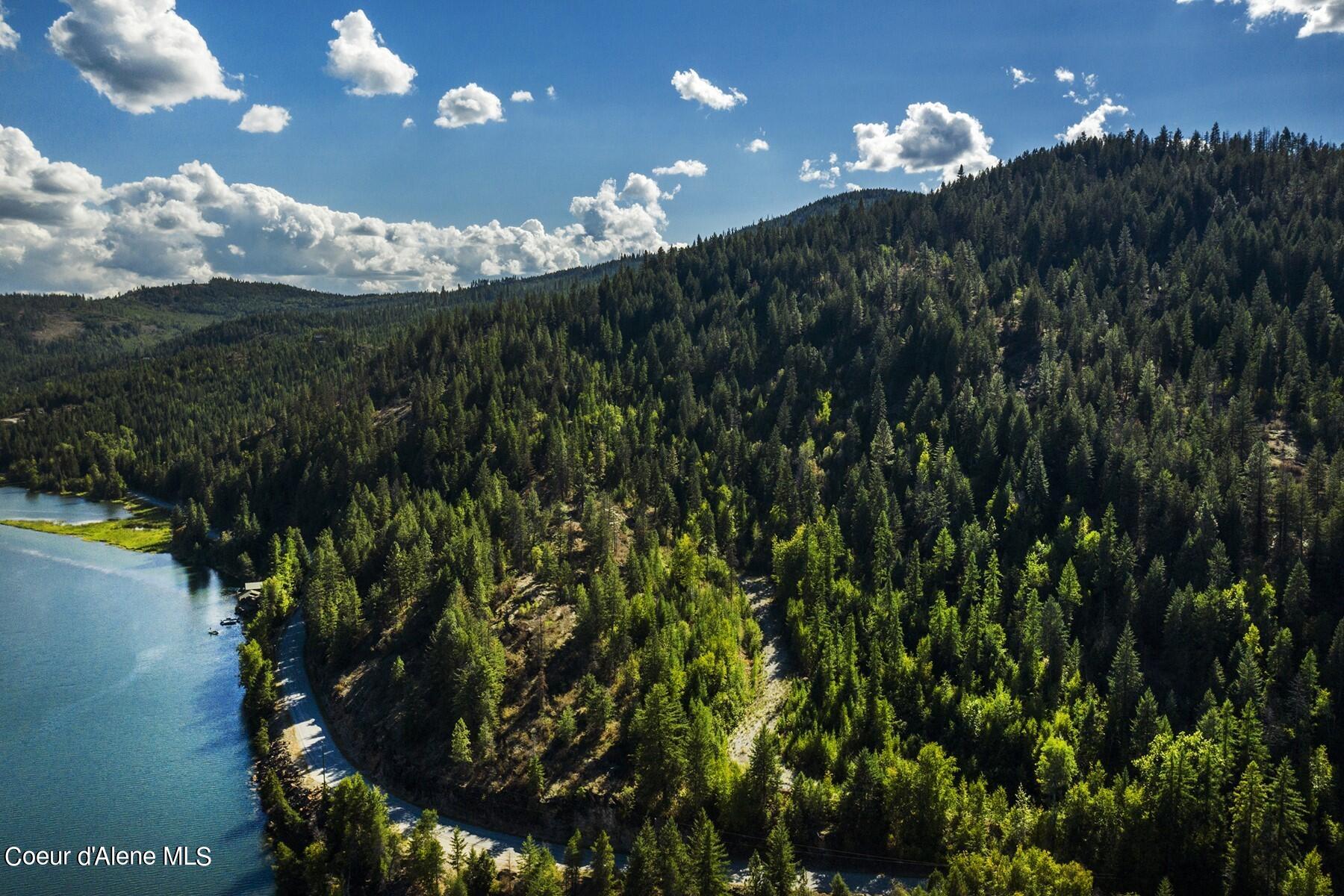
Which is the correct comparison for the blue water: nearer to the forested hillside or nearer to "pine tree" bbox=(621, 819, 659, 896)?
the forested hillside

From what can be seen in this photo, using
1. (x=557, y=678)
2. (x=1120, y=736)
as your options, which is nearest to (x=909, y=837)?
(x=1120, y=736)

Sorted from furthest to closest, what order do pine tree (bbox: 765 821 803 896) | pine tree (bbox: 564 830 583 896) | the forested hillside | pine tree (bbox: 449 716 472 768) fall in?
pine tree (bbox: 449 716 472 768) → the forested hillside → pine tree (bbox: 564 830 583 896) → pine tree (bbox: 765 821 803 896)

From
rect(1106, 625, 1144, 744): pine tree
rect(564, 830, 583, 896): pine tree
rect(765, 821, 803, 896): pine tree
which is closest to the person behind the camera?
rect(765, 821, 803, 896): pine tree

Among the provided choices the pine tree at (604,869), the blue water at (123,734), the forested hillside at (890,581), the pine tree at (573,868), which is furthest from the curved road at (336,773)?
the pine tree at (604,869)

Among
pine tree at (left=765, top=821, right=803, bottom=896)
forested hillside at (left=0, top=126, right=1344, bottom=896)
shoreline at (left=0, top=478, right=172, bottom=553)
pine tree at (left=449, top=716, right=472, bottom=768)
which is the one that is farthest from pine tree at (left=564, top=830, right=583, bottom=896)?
shoreline at (left=0, top=478, right=172, bottom=553)

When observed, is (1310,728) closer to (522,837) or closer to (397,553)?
(522,837)

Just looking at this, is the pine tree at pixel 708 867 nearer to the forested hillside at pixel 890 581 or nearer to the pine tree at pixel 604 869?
the forested hillside at pixel 890 581

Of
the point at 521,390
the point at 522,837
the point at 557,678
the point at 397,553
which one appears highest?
the point at 521,390
